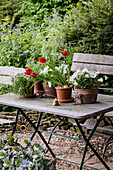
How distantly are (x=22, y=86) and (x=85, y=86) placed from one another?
0.66 metres

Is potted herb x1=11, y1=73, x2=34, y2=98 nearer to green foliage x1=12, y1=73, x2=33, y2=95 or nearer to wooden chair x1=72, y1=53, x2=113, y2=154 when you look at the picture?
green foliage x1=12, y1=73, x2=33, y2=95

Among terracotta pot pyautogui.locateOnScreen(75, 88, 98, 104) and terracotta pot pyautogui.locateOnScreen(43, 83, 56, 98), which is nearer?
terracotta pot pyautogui.locateOnScreen(75, 88, 98, 104)

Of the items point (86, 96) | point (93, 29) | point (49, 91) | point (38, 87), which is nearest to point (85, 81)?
point (86, 96)

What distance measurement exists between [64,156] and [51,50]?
2.02 meters

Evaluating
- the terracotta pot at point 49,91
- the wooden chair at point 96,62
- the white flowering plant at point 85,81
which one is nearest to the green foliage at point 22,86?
the terracotta pot at point 49,91

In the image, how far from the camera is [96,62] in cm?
402

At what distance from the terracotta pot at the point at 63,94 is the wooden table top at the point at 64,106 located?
59 millimetres

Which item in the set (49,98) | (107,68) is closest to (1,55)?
(107,68)

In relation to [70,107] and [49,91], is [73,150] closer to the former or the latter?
[49,91]

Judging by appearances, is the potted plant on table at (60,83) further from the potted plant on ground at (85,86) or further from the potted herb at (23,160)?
the potted herb at (23,160)

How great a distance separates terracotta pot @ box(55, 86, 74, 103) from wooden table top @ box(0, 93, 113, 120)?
0.06m

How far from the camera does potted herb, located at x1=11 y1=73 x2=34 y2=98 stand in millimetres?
2980

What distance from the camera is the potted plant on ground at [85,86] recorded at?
8.93ft

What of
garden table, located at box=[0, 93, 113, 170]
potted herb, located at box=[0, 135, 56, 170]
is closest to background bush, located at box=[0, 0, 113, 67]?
garden table, located at box=[0, 93, 113, 170]
